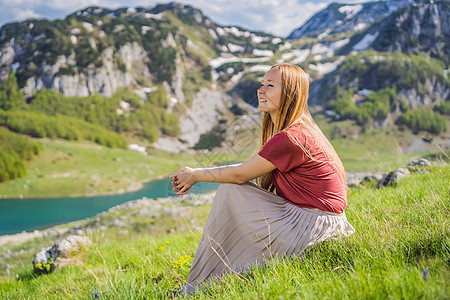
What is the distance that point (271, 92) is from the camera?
3.38 metres

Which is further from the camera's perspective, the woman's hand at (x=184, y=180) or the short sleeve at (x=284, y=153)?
the woman's hand at (x=184, y=180)

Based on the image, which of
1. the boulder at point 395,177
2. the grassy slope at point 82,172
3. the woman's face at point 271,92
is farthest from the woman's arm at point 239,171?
the grassy slope at point 82,172

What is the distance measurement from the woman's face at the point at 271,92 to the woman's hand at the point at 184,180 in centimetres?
105

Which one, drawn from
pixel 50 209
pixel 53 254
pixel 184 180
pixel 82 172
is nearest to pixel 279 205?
pixel 184 180

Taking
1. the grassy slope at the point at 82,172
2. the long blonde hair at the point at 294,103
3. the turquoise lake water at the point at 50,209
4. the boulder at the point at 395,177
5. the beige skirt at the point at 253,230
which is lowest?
the grassy slope at the point at 82,172

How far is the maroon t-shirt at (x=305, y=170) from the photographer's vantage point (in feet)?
9.89

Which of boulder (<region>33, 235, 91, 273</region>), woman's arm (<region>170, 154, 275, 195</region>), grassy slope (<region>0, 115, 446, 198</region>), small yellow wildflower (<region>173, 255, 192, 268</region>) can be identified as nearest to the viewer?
woman's arm (<region>170, 154, 275, 195</region>)

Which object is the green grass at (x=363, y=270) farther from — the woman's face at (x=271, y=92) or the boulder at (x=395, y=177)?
the boulder at (x=395, y=177)

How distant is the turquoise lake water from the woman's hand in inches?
1890

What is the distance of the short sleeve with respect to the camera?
2996 mm

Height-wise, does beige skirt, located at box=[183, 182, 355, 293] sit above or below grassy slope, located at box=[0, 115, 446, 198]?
above

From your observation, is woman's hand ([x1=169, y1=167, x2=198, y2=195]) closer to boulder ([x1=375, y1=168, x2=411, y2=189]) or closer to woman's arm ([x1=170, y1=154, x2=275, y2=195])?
woman's arm ([x1=170, y1=154, x2=275, y2=195])

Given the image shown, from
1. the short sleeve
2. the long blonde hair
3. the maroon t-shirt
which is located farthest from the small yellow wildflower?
the long blonde hair

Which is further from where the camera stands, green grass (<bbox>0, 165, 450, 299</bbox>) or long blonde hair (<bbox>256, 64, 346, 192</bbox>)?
long blonde hair (<bbox>256, 64, 346, 192</bbox>)
